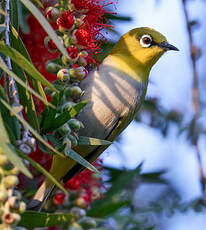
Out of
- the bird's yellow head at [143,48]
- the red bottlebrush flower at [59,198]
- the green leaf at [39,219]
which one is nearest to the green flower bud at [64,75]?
the green leaf at [39,219]

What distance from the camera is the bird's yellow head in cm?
320

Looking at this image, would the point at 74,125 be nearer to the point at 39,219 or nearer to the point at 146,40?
the point at 39,219

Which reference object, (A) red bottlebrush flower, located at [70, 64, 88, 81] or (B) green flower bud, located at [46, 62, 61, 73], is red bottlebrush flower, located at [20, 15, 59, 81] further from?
(A) red bottlebrush flower, located at [70, 64, 88, 81]

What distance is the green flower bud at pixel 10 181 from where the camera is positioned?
4.62 feet

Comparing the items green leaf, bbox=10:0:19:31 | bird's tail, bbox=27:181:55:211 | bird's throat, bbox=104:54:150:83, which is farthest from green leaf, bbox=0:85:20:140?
bird's throat, bbox=104:54:150:83

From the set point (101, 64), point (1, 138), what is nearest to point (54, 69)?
→ point (1, 138)

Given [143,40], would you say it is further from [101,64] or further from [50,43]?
[50,43]

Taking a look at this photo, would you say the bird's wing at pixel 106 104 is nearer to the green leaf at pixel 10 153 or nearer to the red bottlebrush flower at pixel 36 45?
the red bottlebrush flower at pixel 36 45

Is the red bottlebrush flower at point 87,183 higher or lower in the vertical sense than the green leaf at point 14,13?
lower

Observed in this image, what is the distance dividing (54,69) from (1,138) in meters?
0.75

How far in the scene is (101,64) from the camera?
317cm

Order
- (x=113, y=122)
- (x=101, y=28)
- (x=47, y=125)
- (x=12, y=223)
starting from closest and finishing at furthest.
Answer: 1. (x=12, y=223)
2. (x=47, y=125)
3. (x=101, y=28)
4. (x=113, y=122)

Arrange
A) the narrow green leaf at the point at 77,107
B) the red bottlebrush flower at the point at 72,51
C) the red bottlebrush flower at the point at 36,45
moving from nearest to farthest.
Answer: the narrow green leaf at the point at 77,107, the red bottlebrush flower at the point at 72,51, the red bottlebrush flower at the point at 36,45

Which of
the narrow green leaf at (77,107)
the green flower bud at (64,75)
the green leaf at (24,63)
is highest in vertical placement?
the green leaf at (24,63)
